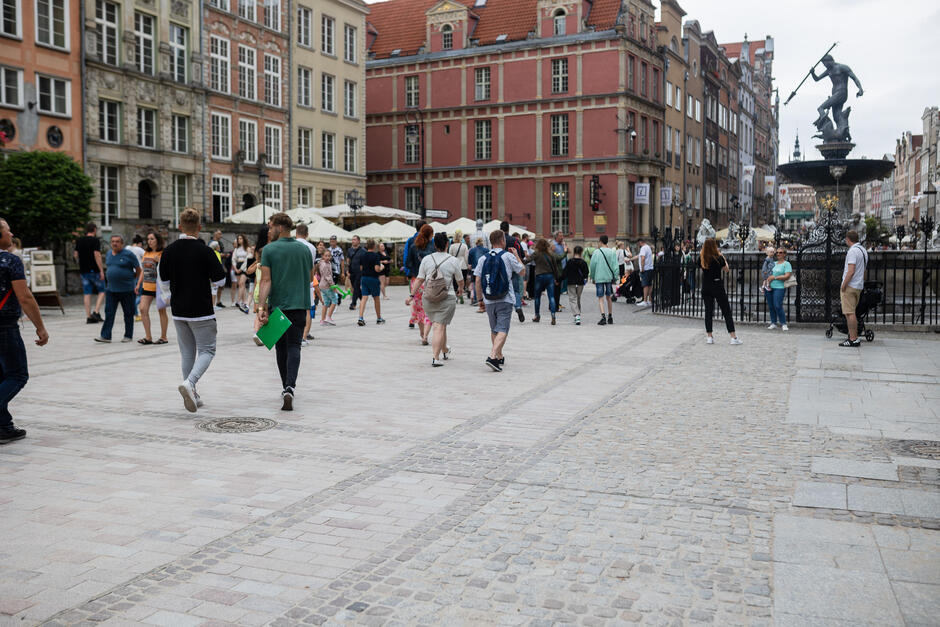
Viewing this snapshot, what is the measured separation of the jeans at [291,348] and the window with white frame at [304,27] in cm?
3603

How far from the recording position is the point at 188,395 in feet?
27.0

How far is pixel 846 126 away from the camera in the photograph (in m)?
25.1

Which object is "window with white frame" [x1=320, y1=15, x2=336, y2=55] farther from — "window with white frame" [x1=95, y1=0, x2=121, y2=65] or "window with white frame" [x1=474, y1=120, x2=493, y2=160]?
"window with white frame" [x1=95, y1=0, x2=121, y2=65]

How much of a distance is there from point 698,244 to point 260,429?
28.1 metres

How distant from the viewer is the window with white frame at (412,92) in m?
53.8

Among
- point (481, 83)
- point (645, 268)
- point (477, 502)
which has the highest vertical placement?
point (481, 83)

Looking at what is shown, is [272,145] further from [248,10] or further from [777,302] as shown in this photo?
[777,302]

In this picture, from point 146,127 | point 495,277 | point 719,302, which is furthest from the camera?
point 146,127

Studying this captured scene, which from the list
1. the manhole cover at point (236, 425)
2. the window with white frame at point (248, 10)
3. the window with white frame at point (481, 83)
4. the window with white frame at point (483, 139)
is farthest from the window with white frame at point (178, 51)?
the manhole cover at point (236, 425)

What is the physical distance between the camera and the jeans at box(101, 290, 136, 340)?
1452 centimetres

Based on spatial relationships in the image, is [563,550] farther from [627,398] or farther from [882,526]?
[627,398]

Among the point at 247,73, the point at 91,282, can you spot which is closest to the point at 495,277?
the point at 91,282

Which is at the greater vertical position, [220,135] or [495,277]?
[220,135]

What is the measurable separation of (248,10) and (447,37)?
54.9 feet
